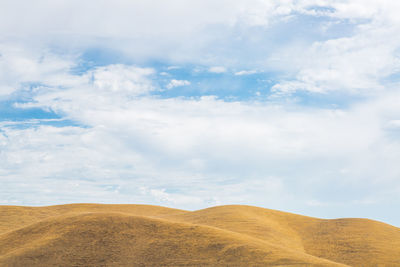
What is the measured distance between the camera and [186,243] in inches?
1296

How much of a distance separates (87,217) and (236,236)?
1431 cm

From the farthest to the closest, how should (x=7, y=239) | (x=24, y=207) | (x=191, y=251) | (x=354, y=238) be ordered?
1. (x=24, y=207)
2. (x=354, y=238)
3. (x=7, y=239)
4. (x=191, y=251)

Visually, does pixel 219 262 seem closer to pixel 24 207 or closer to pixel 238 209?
pixel 238 209

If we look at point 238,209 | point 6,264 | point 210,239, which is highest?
point 238,209

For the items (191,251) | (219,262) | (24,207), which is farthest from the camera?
(24,207)

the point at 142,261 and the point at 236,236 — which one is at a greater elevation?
the point at 236,236

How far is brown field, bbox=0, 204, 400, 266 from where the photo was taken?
99.2 ft

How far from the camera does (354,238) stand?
1786 inches

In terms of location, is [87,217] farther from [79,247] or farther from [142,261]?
[142,261]

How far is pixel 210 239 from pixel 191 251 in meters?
2.45

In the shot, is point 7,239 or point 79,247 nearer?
point 79,247

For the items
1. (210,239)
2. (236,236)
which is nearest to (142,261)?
(210,239)

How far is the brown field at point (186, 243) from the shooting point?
30.2 m

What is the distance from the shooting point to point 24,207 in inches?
2484
